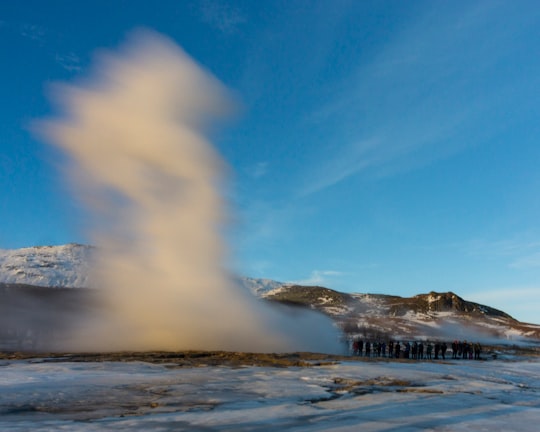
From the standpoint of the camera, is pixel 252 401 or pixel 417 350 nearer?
pixel 252 401

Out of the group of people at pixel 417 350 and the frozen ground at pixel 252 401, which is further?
the group of people at pixel 417 350

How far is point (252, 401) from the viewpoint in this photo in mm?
12055

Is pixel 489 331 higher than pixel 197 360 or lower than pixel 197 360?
higher

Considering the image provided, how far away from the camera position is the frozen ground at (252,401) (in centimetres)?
934

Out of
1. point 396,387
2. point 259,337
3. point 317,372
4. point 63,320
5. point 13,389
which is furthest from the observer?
point 63,320

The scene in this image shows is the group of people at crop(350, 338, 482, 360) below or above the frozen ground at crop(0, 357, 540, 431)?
above

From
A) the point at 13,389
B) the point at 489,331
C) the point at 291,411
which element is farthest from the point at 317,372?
the point at 489,331

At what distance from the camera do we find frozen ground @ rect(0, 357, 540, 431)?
30.6 feet

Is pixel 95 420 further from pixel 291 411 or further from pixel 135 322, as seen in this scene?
pixel 135 322

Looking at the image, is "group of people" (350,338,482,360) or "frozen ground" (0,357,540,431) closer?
"frozen ground" (0,357,540,431)

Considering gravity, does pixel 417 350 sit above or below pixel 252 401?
above

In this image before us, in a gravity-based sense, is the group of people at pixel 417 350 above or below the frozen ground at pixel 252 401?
above

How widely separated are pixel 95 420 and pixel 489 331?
15970 cm

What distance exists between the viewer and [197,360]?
25.0 meters
